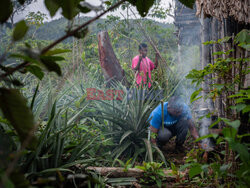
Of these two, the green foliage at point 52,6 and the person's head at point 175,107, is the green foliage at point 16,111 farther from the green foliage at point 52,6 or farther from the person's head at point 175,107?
the person's head at point 175,107

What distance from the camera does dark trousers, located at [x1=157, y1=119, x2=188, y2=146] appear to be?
10.0ft

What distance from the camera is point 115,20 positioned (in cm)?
739

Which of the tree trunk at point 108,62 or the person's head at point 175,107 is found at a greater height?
the tree trunk at point 108,62

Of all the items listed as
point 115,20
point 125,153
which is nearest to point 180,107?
point 125,153

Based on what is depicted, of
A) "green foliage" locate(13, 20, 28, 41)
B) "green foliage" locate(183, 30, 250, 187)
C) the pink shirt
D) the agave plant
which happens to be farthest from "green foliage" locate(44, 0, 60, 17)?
the pink shirt

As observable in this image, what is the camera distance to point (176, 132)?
3197 millimetres

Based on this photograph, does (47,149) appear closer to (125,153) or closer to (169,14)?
(125,153)

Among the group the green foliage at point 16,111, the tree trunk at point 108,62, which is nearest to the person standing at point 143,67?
the tree trunk at point 108,62

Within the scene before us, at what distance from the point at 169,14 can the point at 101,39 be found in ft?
13.1

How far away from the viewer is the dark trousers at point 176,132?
3061 millimetres

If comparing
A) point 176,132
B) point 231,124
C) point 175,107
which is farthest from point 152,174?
point 176,132

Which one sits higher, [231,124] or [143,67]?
[143,67]

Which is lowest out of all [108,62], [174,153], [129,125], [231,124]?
[174,153]

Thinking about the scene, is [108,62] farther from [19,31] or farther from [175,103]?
[19,31]
